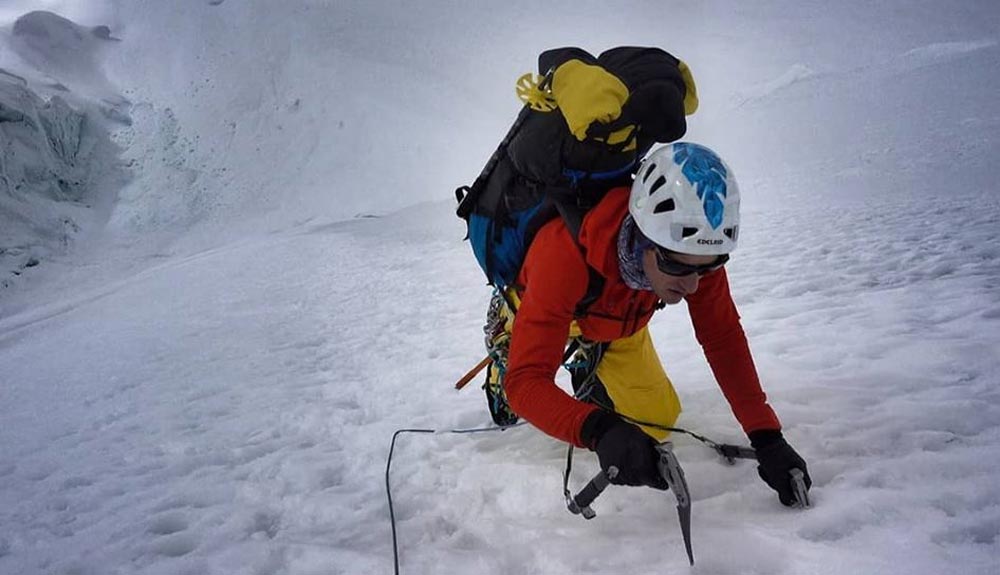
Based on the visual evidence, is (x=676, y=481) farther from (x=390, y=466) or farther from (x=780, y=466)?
(x=390, y=466)

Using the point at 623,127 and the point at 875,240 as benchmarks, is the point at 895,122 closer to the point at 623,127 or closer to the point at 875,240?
the point at 875,240

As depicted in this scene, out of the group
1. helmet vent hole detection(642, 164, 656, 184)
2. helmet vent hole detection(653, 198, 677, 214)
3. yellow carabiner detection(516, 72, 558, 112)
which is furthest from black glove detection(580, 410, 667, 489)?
yellow carabiner detection(516, 72, 558, 112)

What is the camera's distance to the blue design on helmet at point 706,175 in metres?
1.82

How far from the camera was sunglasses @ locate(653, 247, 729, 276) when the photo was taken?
6.10 ft

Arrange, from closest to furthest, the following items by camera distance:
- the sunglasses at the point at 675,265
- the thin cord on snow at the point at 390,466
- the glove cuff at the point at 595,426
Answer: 1. the glove cuff at the point at 595,426
2. the sunglasses at the point at 675,265
3. the thin cord on snow at the point at 390,466

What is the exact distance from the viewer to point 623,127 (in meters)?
1.96

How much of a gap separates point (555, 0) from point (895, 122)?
16.2m

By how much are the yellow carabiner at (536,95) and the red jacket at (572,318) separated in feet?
1.38

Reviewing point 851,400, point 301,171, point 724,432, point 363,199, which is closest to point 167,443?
point 724,432

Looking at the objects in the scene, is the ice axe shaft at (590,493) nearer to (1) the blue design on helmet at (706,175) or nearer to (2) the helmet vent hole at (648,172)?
(1) the blue design on helmet at (706,175)

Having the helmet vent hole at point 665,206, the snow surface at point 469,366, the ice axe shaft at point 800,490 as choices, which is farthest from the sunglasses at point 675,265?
the snow surface at point 469,366

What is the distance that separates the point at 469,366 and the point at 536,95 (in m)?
2.85

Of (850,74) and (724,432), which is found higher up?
(850,74)

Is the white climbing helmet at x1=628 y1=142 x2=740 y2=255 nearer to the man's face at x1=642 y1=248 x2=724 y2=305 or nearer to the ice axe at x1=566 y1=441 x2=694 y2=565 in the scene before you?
the man's face at x1=642 y1=248 x2=724 y2=305
